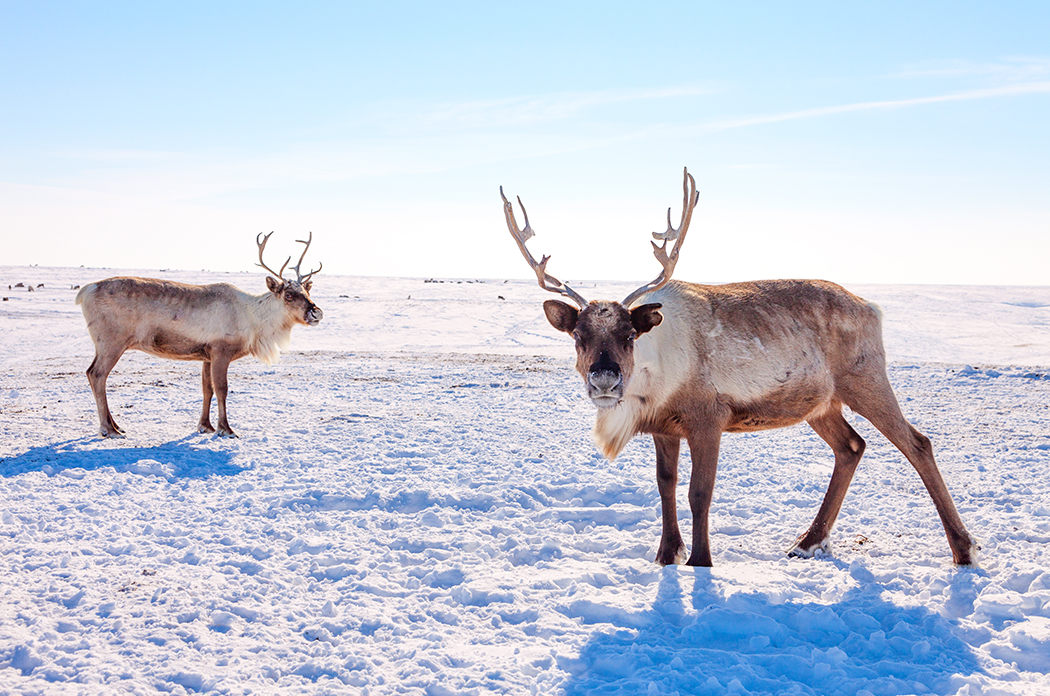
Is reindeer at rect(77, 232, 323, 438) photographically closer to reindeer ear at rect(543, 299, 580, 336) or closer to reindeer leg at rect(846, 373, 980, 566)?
reindeer ear at rect(543, 299, 580, 336)

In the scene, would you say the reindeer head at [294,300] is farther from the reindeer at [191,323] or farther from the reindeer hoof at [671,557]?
the reindeer hoof at [671,557]

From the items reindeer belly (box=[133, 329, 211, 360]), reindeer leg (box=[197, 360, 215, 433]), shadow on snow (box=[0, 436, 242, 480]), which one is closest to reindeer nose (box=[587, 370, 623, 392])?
shadow on snow (box=[0, 436, 242, 480])

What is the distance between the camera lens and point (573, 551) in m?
5.11

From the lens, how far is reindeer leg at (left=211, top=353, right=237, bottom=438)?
9.11 m

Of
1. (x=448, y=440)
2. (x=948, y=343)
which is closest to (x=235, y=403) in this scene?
(x=448, y=440)

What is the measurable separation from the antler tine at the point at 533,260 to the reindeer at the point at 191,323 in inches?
207

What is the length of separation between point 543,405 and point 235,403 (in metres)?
4.72

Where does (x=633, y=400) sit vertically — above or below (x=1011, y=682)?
above

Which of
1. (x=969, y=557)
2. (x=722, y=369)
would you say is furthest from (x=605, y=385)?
(x=969, y=557)

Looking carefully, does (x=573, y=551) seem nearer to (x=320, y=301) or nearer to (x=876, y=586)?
(x=876, y=586)

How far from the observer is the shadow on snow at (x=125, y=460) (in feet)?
23.3

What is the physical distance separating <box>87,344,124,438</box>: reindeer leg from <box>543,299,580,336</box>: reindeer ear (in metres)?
6.46

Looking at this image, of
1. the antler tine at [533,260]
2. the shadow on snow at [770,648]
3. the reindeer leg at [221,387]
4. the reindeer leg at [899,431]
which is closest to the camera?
the shadow on snow at [770,648]

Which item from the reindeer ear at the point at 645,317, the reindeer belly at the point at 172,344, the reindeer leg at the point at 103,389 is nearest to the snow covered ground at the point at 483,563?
the reindeer leg at the point at 103,389
